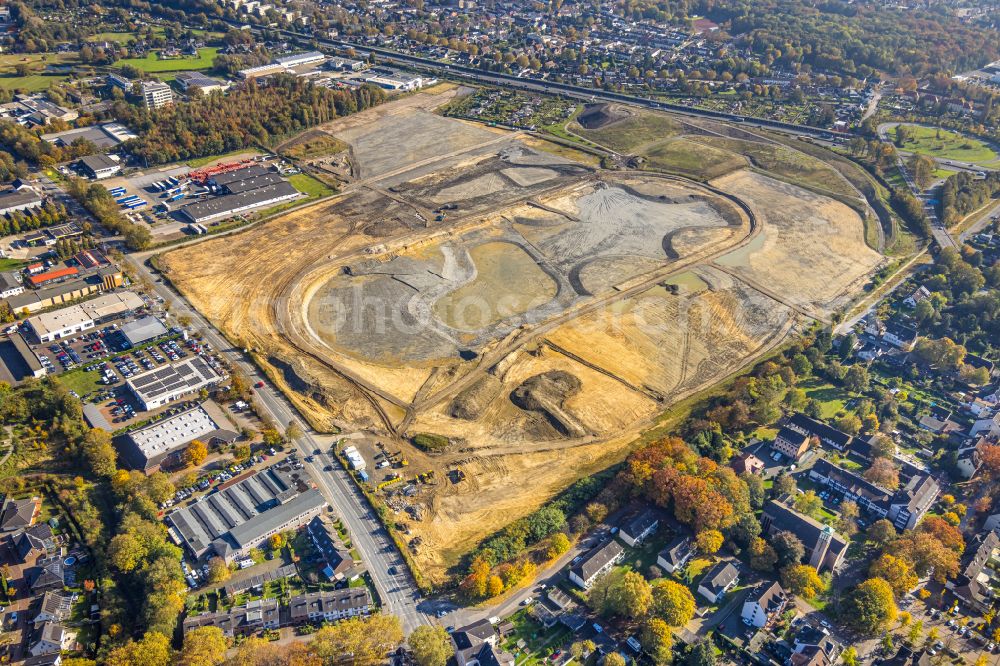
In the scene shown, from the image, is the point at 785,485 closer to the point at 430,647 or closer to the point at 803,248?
the point at 430,647

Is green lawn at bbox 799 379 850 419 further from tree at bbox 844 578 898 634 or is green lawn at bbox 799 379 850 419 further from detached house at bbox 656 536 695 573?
detached house at bbox 656 536 695 573

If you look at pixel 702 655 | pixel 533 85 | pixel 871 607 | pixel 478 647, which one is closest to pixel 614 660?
pixel 702 655

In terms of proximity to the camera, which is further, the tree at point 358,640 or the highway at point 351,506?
the highway at point 351,506

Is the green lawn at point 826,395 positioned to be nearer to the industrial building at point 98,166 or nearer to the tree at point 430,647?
the tree at point 430,647

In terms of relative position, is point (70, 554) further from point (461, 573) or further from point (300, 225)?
point (300, 225)

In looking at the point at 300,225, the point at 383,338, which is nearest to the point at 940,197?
the point at 383,338

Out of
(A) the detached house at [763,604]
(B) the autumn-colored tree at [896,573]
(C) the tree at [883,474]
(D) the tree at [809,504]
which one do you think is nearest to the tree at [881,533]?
(B) the autumn-colored tree at [896,573]

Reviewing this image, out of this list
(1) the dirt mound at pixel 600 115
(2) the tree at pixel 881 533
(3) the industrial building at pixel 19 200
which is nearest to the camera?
(2) the tree at pixel 881 533
